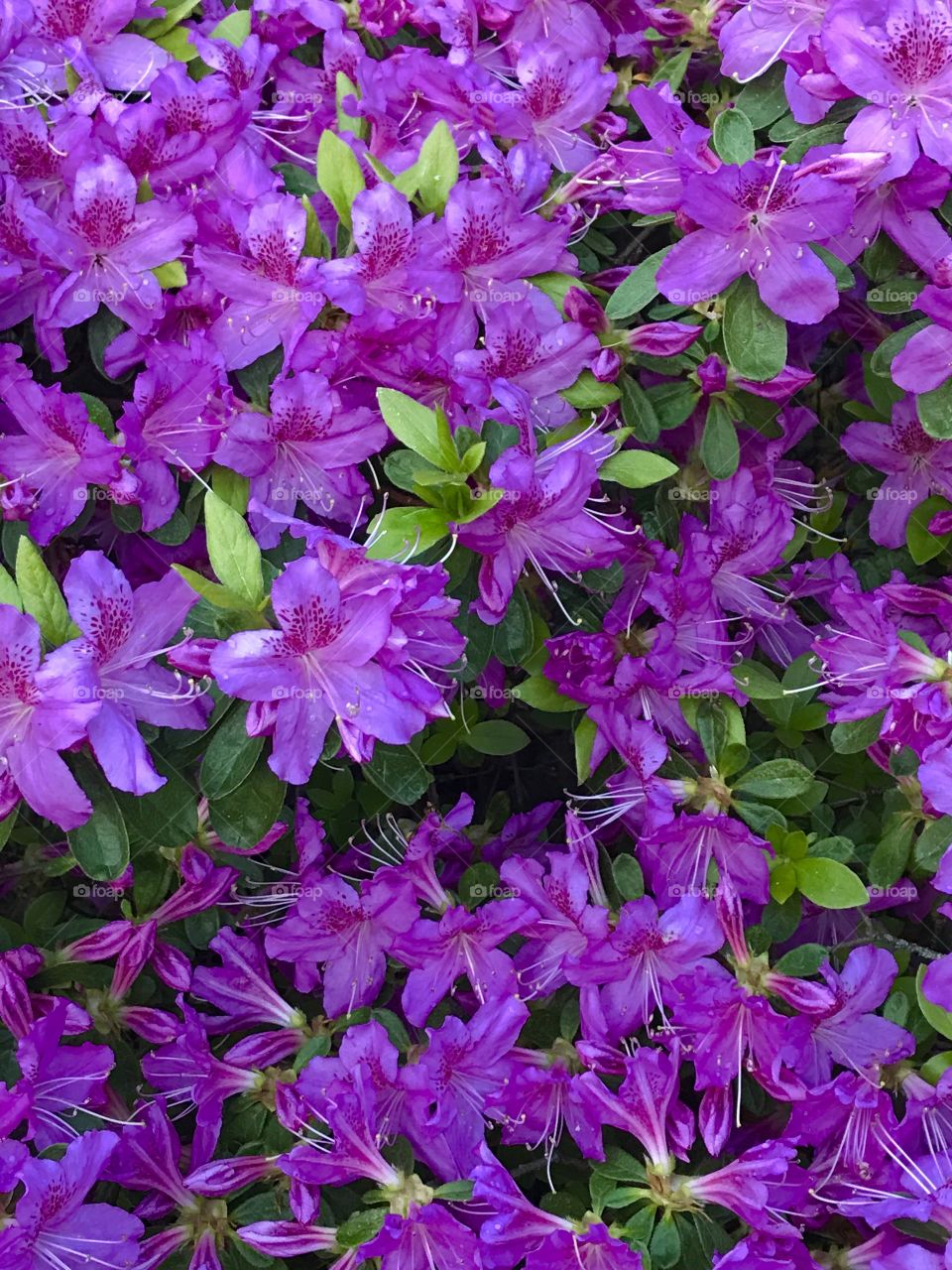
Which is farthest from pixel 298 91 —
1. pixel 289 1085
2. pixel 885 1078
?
pixel 885 1078

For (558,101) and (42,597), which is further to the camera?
(558,101)

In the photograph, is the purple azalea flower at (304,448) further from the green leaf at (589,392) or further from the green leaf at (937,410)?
the green leaf at (937,410)

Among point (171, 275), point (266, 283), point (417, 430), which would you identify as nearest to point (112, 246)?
Answer: point (171, 275)

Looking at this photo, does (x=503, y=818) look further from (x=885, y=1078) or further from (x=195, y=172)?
(x=195, y=172)

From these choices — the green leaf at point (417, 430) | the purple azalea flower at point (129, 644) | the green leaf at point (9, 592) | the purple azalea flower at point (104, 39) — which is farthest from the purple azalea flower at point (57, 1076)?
the purple azalea flower at point (104, 39)

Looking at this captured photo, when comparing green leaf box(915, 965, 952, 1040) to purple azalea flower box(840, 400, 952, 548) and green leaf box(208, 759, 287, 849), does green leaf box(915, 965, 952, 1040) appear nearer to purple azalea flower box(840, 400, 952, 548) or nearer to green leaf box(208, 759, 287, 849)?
purple azalea flower box(840, 400, 952, 548)

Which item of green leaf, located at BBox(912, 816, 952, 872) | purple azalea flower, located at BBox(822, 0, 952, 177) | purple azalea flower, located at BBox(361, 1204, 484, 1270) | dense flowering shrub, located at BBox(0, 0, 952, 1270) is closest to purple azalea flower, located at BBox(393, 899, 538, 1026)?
dense flowering shrub, located at BBox(0, 0, 952, 1270)

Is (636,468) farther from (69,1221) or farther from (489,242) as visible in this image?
(69,1221)

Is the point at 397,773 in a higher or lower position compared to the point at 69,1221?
higher
